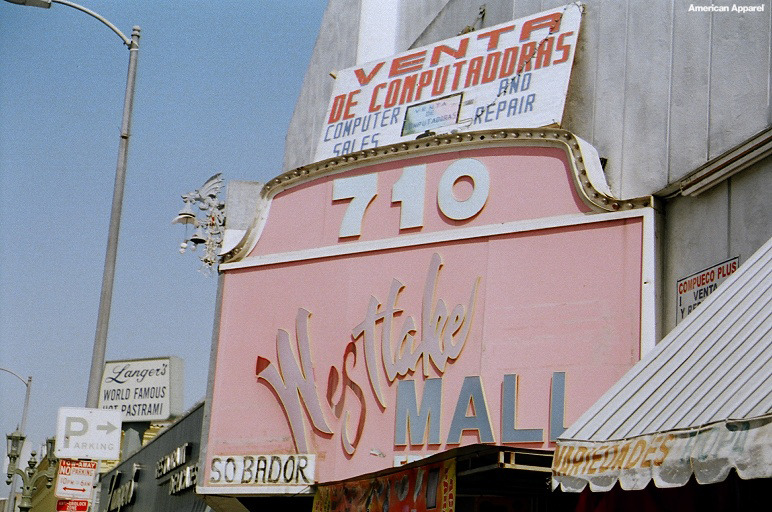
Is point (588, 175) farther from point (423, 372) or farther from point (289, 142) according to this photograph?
point (289, 142)

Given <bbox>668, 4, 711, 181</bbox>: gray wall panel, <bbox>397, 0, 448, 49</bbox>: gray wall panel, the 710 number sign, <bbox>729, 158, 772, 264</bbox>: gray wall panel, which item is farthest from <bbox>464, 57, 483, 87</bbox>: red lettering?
<bbox>729, 158, 772, 264</bbox>: gray wall panel

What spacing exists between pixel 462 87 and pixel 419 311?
9.39 ft

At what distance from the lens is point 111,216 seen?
1742 cm

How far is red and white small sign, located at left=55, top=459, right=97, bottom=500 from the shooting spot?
1667cm

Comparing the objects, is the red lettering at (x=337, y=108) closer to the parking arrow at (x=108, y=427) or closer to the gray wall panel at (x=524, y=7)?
the gray wall panel at (x=524, y=7)

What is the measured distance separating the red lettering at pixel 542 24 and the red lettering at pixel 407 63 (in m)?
1.55

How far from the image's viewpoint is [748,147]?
9.88 meters

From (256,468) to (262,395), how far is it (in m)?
0.85

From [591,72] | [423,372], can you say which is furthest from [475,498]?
[591,72]

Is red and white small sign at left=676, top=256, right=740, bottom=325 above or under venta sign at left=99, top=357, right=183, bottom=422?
under

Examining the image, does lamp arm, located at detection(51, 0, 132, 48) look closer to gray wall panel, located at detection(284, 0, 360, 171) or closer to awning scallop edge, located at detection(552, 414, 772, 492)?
gray wall panel, located at detection(284, 0, 360, 171)

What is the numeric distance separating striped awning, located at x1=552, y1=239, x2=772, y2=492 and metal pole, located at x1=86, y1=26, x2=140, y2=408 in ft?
32.2

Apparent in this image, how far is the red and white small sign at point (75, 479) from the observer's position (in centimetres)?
1667

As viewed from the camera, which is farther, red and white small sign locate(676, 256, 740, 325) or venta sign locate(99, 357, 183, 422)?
venta sign locate(99, 357, 183, 422)
